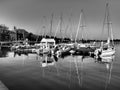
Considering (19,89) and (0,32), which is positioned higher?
(0,32)

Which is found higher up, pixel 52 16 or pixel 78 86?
pixel 52 16

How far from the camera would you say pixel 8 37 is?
587 ft

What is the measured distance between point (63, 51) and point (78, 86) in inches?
1544

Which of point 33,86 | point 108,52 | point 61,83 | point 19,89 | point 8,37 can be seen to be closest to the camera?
point 19,89

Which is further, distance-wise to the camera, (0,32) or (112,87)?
(0,32)

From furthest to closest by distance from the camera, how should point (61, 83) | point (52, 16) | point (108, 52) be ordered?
point (52, 16) → point (108, 52) → point (61, 83)

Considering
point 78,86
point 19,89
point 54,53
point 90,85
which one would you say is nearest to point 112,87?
point 90,85

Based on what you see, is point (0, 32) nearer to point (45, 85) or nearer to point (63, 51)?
point (63, 51)

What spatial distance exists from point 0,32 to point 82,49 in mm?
118754

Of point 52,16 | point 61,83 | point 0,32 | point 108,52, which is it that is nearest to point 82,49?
point 52,16

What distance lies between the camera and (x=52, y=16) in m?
72.1

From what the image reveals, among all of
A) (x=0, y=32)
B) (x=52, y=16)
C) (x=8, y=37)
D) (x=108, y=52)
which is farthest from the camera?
(x=8, y=37)

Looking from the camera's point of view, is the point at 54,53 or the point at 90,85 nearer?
the point at 90,85

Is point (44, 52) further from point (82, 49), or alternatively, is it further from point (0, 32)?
point (0, 32)
